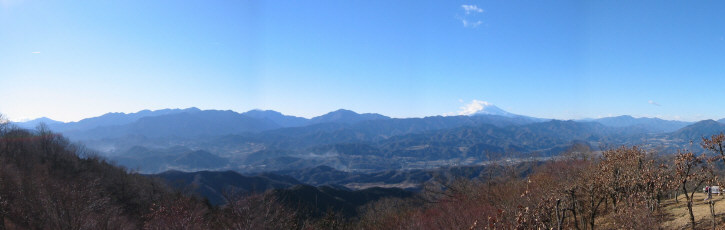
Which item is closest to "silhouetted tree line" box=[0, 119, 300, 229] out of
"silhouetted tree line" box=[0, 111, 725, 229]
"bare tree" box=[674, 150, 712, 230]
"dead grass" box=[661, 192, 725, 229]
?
"silhouetted tree line" box=[0, 111, 725, 229]

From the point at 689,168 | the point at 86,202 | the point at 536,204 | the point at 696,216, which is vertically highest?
the point at 689,168

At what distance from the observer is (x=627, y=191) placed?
50.5 feet

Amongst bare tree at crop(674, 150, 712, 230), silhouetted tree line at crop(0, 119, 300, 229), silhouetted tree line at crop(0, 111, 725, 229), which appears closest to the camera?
silhouetted tree line at crop(0, 111, 725, 229)

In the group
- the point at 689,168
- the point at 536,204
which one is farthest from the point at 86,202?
the point at 689,168

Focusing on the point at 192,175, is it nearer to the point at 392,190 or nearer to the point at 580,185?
the point at 392,190

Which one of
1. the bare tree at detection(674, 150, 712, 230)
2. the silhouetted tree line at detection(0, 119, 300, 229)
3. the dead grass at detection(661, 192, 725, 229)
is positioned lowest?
the silhouetted tree line at detection(0, 119, 300, 229)

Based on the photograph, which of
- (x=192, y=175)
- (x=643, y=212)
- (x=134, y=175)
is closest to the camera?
(x=643, y=212)

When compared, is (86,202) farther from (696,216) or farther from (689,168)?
(696,216)

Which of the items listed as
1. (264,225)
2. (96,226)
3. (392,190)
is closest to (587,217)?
(264,225)

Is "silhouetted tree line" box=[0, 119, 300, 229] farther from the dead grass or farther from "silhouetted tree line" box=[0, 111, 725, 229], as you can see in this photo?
the dead grass

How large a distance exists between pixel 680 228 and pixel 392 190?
4998 inches

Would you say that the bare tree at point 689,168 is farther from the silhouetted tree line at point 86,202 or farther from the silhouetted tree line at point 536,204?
the silhouetted tree line at point 86,202

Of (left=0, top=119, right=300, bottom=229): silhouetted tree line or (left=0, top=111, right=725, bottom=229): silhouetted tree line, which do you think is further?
(left=0, top=119, right=300, bottom=229): silhouetted tree line

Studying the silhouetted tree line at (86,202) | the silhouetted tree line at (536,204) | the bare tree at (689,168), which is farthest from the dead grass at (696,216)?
the silhouetted tree line at (86,202)
